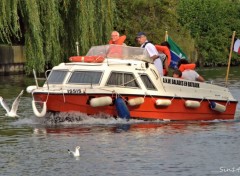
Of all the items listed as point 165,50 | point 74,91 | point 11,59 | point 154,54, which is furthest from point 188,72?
point 11,59

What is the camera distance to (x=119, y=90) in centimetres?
2711

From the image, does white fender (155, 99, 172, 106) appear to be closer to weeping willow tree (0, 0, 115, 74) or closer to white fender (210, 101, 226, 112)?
white fender (210, 101, 226, 112)

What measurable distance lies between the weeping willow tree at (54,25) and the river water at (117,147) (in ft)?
41.1

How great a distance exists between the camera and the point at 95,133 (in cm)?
2539

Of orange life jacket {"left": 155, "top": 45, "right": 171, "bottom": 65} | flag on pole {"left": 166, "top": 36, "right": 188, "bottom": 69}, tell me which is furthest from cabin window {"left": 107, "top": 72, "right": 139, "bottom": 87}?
flag on pole {"left": 166, "top": 36, "right": 188, "bottom": 69}

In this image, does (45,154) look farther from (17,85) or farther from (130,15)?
(130,15)

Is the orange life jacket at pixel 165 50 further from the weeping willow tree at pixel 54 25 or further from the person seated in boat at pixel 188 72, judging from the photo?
the weeping willow tree at pixel 54 25

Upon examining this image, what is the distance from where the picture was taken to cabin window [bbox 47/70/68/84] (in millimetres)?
27578

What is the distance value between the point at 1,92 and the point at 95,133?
16930 mm

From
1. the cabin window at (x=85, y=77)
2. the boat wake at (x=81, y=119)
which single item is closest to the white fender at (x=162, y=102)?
the boat wake at (x=81, y=119)

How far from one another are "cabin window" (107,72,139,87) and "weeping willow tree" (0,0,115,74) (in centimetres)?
1489

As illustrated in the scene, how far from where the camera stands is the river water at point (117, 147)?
1988 cm

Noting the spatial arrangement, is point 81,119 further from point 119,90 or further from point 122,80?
point 122,80

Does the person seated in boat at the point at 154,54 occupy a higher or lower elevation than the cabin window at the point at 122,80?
higher
